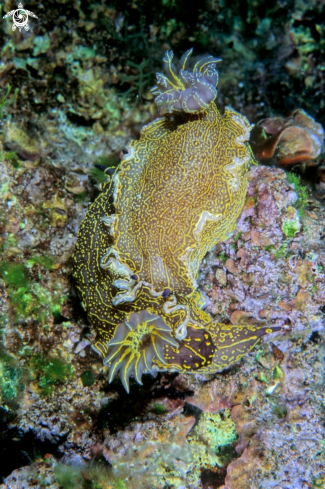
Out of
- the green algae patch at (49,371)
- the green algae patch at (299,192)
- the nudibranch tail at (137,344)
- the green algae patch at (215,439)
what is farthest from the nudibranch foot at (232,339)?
the green algae patch at (49,371)

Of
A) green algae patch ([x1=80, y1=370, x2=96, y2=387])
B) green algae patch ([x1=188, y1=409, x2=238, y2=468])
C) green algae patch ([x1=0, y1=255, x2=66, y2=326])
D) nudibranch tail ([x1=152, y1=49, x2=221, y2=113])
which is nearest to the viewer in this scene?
nudibranch tail ([x1=152, y1=49, x2=221, y2=113])

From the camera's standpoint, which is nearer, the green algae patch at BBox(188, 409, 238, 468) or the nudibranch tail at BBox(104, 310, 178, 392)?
the nudibranch tail at BBox(104, 310, 178, 392)

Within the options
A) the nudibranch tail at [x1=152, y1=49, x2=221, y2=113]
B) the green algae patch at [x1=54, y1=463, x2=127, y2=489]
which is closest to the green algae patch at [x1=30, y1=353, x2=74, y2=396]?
the green algae patch at [x1=54, y1=463, x2=127, y2=489]

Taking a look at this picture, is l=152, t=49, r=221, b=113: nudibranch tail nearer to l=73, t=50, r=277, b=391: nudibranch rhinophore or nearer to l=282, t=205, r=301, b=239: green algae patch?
l=73, t=50, r=277, b=391: nudibranch rhinophore

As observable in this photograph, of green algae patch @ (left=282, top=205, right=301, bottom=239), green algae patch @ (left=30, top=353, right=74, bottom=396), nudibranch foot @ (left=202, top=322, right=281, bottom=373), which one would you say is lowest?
nudibranch foot @ (left=202, top=322, right=281, bottom=373)

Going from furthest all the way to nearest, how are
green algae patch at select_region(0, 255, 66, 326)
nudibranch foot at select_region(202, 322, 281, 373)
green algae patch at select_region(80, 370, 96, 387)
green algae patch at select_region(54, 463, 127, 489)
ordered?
1. green algae patch at select_region(80, 370, 96, 387)
2. green algae patch at select_region(0, 255, 66, 326)
3. nudibranch foot at select_region(202, 322, 281, 373)
4. green algae patch at select_region(54, 463, 127, 489)

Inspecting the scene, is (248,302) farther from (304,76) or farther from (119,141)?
(304,76)
